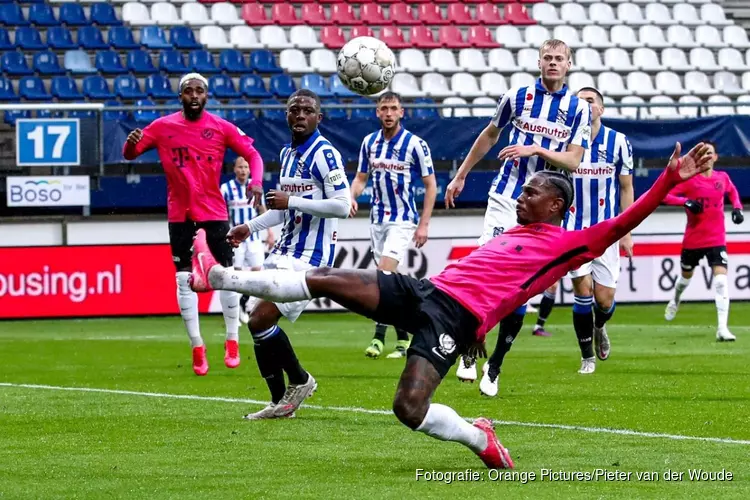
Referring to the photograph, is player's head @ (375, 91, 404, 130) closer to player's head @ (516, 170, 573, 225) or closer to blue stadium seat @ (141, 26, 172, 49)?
player's head @ (516, 170, 573, 225)

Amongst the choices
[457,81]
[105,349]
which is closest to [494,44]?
[457,81]

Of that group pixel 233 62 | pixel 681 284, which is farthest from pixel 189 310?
pixel 233 62

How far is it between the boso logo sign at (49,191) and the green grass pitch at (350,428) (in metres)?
5.80

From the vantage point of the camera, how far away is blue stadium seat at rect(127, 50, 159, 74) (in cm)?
2327

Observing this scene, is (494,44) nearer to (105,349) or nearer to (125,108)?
(125,108)

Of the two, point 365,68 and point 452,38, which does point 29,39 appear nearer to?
point 452,38

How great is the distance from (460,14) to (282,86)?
4.98 m

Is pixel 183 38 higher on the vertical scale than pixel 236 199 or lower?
higher

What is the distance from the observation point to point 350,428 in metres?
7.73

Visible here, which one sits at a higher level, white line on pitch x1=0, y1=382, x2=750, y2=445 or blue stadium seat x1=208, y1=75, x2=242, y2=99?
blue stadium seat x1=208, y1=75, x2=242, y2=99

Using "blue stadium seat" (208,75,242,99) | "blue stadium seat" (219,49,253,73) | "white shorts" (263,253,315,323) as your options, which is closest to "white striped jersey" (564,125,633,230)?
"white shorts" (263,253,315,323)

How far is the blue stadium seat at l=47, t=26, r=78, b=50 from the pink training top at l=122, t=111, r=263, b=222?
12.8 m

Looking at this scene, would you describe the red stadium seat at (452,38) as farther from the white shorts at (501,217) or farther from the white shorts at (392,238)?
the white shorts at (501,217)

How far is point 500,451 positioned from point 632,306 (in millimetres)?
14846
